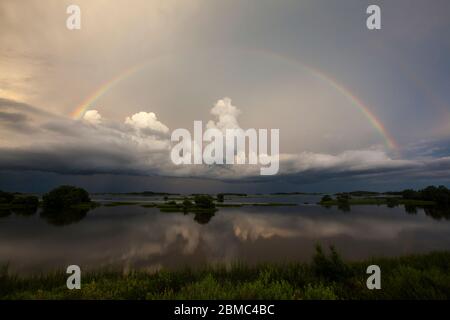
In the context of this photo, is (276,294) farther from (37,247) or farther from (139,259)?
(37,247)

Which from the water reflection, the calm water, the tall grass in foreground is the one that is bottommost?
the water reflection

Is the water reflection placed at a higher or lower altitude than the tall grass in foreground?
lower

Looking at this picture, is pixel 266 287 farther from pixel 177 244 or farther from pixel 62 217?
pixel 62 217

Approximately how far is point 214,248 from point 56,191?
83783 mm

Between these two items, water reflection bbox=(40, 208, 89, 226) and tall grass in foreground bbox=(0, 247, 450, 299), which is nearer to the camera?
tall grass in foreground bbox=(0, 247, 450, 299)

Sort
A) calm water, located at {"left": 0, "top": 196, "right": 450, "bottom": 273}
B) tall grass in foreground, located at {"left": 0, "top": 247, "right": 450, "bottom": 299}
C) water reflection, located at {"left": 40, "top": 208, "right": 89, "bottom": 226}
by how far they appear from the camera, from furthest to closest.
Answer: water reflection, located at {"left": 40, "top": 208, "right": 89, "bottom": 226} < calm water, located at {"left": 0, "top": 196, "right": 450, "bottom": 273} < tall grass in foreground, located at {"left": 0, "top": 247, "right": 450, "bottom": 299}

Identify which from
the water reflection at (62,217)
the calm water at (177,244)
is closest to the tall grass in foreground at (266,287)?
the calm water at (177,244)

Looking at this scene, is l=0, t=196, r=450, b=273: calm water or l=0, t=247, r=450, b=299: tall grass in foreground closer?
l=0, t=247, r=450, b=299: tall grass in foreground

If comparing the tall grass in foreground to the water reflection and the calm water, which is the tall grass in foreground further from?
the water reflection

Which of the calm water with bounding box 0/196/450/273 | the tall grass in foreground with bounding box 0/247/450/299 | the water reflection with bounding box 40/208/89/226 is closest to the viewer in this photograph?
the tall grass in foreground with bounding box 0/247/450/299

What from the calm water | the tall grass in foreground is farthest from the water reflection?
the tall grass in foreground

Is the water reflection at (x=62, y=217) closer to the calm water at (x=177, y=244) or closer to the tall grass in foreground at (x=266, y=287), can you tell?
the calm water at (x=177, y=244)

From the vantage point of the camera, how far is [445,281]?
9766mm
